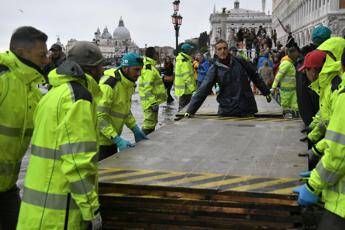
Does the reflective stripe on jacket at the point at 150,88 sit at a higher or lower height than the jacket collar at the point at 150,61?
lower

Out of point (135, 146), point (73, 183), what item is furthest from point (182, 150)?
point (73, 183)

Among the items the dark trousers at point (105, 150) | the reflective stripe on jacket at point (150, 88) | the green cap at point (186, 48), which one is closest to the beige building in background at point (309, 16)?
the green cap at point (186, 48)

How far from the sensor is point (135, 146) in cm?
582

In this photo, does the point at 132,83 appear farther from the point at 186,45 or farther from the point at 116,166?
the point at 186,45

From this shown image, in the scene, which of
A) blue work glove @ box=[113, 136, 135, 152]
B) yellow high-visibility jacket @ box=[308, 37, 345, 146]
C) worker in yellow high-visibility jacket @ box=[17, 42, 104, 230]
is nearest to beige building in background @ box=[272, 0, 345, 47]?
yellow high-visibility jacket @ box=[308, 37, 345, 146]

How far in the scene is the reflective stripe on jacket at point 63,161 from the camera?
352 cm

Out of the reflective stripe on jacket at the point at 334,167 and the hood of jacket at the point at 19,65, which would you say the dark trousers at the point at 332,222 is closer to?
the reflective stripe on jacket at the point at 334,167

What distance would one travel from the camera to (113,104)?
636 cm

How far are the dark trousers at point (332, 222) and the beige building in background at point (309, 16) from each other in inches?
1056

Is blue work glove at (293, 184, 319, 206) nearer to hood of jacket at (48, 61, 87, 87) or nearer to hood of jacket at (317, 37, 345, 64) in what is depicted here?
hood of jacket at (48, 61, 87, 87)

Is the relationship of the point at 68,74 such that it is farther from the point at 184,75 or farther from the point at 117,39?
the point at 117,39

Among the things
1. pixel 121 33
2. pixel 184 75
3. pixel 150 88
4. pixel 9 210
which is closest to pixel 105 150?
pixel 9 210

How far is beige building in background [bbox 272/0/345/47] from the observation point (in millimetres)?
53219

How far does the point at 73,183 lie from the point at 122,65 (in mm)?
3217
